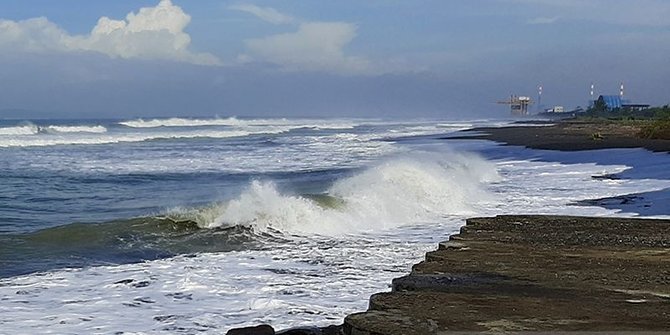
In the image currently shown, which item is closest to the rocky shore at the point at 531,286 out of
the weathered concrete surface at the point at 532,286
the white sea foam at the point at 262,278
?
the weathered concrete surface at the point at 532,286

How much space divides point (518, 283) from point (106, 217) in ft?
42.4

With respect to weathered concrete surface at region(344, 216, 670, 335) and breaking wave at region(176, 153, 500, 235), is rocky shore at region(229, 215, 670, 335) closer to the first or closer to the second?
weathered concrete surface at region(344, 216, 670, 335)

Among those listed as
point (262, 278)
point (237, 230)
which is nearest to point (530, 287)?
point (262, 278)

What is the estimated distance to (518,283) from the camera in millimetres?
4688

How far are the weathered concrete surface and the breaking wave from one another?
7.85 m

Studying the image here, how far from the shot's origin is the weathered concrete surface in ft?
12.3

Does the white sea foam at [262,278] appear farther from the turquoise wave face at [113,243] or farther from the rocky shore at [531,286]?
the rocky shore at [531,286]

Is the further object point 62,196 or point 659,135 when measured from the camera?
point 659,135

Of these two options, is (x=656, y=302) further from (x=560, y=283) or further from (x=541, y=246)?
(x=541, y=246)

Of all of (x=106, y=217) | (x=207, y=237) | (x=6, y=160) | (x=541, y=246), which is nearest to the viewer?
(x=541, y=246)

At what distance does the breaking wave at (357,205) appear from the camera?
581 inches

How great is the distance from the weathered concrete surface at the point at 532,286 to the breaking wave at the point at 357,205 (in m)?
7.85

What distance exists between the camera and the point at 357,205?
16.3 metres

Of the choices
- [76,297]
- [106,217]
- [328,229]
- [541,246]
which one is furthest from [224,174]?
[541,246]
